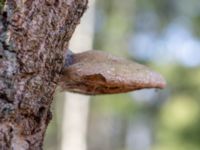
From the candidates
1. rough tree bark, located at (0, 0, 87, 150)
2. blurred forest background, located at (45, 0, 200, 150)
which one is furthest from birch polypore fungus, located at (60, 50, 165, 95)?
blurred forest background, located at (45, 0, 200, 150)

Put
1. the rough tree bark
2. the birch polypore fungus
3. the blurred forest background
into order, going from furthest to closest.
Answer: the blurred forest background, the birch polypore fungus, the rough tree bark

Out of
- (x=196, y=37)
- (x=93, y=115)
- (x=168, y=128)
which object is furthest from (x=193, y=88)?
(x=93, y=115)

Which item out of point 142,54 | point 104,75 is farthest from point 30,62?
point 142,54

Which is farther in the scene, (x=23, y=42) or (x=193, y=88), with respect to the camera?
(x=193, y=88)

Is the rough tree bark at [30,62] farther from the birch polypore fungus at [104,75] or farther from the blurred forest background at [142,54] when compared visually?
the blurred forest background at [142,54]

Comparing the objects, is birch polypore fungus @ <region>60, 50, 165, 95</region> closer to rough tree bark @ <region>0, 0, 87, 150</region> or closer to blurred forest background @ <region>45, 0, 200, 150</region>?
rough tree bark @ <region>0, 0, 87, 150</region>

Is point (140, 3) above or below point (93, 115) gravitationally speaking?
above

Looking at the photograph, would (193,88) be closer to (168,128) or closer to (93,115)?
(168,128)
